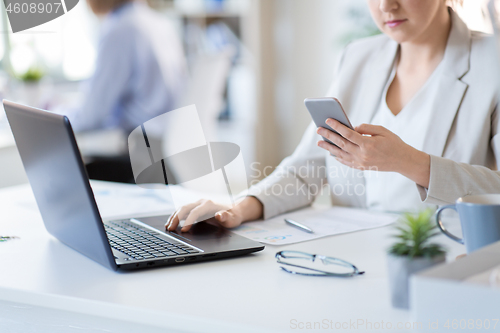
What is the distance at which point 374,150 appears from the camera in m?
1.00

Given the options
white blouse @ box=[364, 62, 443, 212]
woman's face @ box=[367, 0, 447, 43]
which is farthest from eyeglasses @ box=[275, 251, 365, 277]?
woman's face @ box=[367, 0, 447, 43]

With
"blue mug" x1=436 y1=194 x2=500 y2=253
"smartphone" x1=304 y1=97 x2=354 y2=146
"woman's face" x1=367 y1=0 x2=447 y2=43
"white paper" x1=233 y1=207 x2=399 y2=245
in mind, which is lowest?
"white paper" x1=233 y1=207 x2=399 y2=245

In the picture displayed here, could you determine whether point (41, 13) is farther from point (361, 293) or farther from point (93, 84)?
point (93, 84)

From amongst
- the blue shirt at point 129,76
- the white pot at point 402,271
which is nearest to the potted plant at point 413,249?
the white pot at point 402,271

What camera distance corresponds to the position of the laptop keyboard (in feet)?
2.82

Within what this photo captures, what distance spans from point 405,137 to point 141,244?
73 centimetres

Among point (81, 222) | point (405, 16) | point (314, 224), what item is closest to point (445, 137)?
point (405, 16)

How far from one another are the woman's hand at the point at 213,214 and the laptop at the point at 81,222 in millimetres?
19

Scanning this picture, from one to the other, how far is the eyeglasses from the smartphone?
0.26 meters

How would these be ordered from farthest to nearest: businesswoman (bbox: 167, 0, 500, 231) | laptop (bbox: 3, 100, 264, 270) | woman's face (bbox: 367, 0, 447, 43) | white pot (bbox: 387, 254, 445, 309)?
woman's face (bbox: 367, 0, 447, 43), businesswoman (bbox: 167, 0, 500, 231), laptop (bbox: 3, 100, 264, 270), white pot (bbox: 387, 254, 445, 309)

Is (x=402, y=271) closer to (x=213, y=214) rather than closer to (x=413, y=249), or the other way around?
(x=413, y=249)

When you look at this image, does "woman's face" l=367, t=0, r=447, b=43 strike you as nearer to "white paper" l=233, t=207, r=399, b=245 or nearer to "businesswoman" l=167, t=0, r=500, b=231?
"businesswoman" l=167, t=0, r=500, b=231

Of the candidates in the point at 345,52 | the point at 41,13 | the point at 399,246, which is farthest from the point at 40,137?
the point at 345,52

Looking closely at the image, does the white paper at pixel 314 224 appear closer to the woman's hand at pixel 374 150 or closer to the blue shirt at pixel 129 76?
the woman's hand at pixel 374 150
